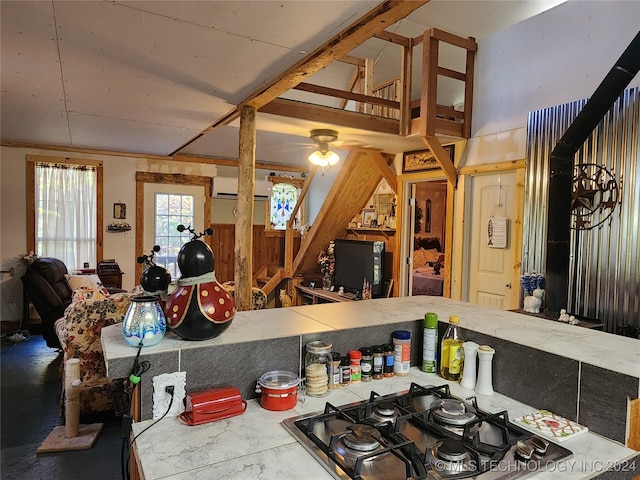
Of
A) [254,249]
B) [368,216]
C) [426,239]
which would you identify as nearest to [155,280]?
[368,216]

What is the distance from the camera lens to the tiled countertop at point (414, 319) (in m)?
1.33

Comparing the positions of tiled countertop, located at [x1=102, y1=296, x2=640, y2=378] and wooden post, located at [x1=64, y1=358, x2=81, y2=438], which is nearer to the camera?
tiled countertop, located at [x1=102, y1=296, x2=640, y2=378]

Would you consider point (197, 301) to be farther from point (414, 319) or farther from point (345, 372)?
point (414, 319)

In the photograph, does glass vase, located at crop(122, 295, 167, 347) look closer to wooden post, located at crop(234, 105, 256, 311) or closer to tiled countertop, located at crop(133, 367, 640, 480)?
tiled countertop, located at crop(133, 367, 640, 480)

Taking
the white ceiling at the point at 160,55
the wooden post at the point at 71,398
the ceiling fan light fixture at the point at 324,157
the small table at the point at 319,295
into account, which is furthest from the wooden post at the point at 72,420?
the small table at the point at 319,295

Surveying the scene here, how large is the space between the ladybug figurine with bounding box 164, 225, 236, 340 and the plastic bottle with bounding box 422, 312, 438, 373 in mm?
855

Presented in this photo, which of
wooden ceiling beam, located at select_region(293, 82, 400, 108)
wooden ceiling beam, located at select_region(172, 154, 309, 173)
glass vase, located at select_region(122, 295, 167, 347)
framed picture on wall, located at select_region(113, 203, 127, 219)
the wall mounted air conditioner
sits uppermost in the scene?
wooden ceiling beam, located at select_region(293, 82, 400, 108)

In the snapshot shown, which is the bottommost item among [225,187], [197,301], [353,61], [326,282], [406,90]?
[326,282]

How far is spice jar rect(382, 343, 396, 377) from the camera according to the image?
5.61 ft

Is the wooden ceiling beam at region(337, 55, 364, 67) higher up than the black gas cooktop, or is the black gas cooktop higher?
the wooden ceiling beam at region(337, 55, 364, 67)

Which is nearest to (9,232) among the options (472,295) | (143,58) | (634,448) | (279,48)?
(143,58)

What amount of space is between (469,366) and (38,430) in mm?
3044

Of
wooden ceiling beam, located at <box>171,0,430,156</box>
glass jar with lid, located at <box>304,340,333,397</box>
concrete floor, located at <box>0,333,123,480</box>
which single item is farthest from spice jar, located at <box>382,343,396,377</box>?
concrete floor, located at <box>0,333,123,480</box>

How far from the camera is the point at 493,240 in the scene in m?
4.31
